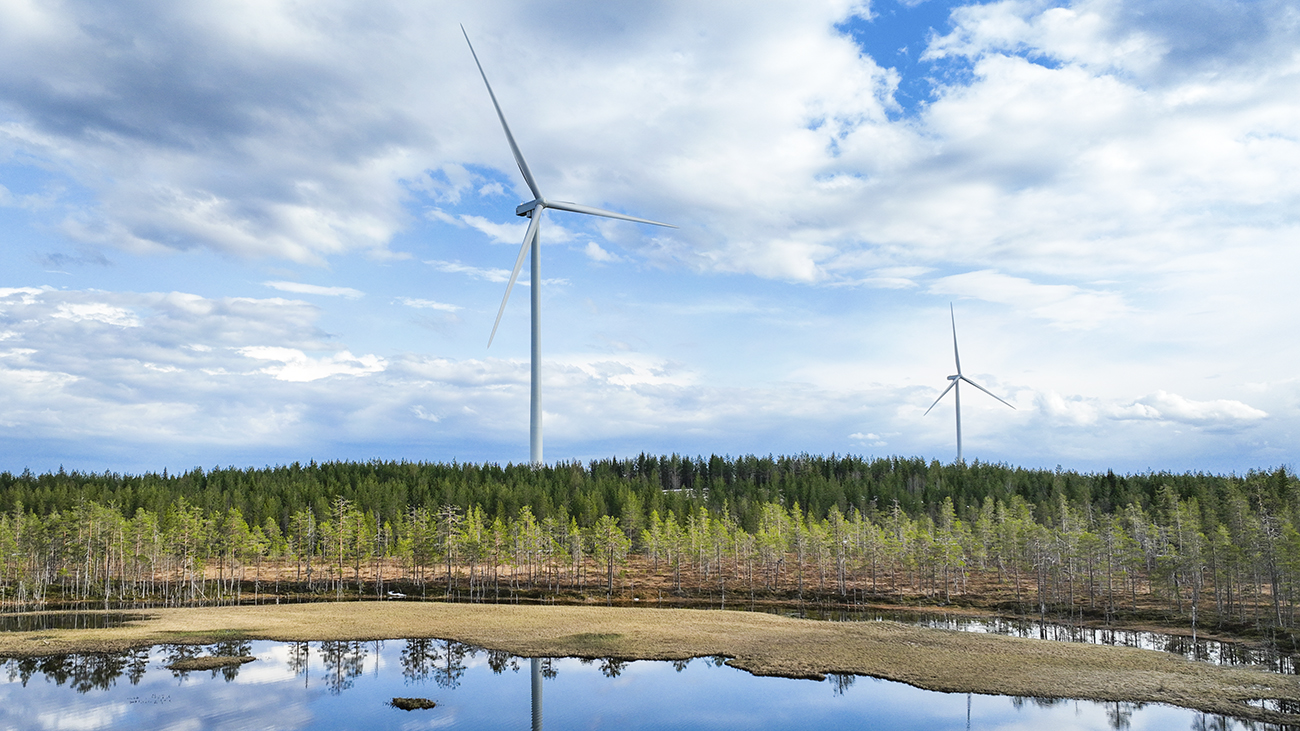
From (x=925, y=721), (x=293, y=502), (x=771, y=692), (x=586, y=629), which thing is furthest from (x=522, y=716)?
(x=293, y=502)

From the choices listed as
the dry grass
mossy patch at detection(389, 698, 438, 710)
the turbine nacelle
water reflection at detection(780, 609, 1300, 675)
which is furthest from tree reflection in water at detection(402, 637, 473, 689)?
the turbine nacelle

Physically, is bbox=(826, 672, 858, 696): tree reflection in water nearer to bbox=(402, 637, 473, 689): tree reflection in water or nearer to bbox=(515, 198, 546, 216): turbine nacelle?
bbox=(402, 637, 473, 689): tree reflection in water

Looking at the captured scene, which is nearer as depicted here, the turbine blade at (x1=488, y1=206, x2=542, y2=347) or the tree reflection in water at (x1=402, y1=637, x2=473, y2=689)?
the tree reflection in water at (x1=402, y1=637, x2=473, y2=689)

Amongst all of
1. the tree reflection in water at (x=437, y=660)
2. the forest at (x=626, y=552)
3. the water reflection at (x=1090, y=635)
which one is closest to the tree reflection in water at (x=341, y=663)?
the tree reflection in water at (x=437, y=660)

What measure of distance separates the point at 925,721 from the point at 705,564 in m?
116

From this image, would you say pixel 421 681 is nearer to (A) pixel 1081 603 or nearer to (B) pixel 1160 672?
(B) pixel 1160 672

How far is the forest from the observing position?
10675cm

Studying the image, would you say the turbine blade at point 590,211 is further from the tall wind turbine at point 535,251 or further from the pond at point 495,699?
the pond at point 495,699

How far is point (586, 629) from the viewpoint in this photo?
79562 millimetres

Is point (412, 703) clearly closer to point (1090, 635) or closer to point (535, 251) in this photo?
point (1090, 635)

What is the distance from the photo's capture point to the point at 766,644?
71250mm

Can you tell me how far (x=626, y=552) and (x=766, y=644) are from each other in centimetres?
8155

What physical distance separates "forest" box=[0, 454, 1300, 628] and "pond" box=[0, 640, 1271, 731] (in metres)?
53.3

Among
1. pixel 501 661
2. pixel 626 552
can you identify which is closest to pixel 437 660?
pixel 501 661
